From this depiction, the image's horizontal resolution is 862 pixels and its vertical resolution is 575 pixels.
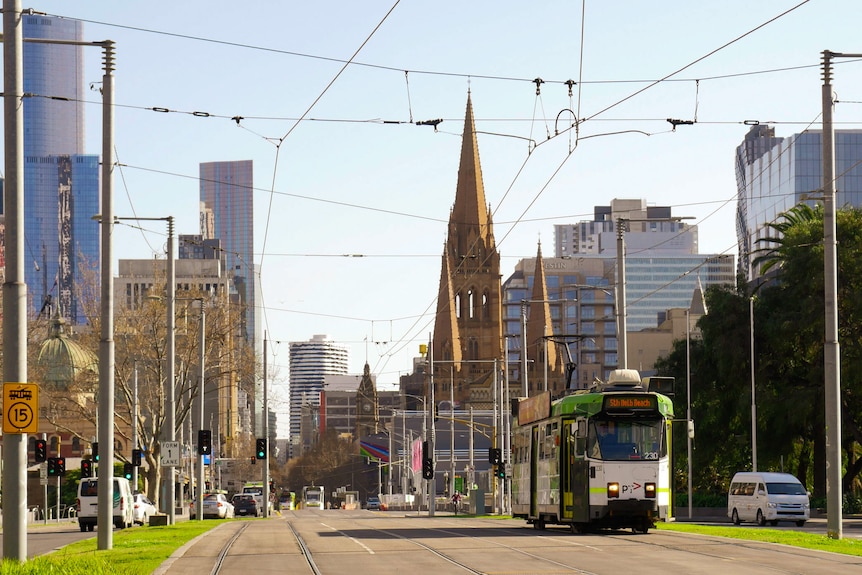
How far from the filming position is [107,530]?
1008 inches

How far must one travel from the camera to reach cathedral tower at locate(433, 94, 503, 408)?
14950 cm

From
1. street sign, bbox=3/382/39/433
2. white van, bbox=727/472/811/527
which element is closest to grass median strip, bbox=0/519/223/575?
street sign, bbox=3/382/39/433

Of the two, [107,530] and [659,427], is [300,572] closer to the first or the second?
[107,530]

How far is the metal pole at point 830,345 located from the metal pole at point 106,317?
1418 cm

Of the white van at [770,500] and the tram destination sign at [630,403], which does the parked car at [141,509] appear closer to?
the white van at [770,500]

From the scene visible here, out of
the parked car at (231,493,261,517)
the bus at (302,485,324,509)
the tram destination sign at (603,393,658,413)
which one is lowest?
the bus at (302,485,324,509)

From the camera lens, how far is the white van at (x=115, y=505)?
151 ft

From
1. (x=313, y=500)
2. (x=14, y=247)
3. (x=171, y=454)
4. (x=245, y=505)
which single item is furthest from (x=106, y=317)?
(x=313, y=500)

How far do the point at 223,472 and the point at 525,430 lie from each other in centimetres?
15513

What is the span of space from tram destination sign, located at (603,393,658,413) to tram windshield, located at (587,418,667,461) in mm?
258

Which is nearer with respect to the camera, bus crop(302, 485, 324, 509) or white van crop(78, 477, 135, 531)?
white van crop(78, 477, 135, 531)

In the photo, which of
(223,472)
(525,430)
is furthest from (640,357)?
(525,430)

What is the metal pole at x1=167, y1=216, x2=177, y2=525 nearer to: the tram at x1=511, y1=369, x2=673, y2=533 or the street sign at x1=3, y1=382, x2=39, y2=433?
the tram at x1=511, y1=369, x2=673, y2=533

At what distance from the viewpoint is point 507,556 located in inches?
872
